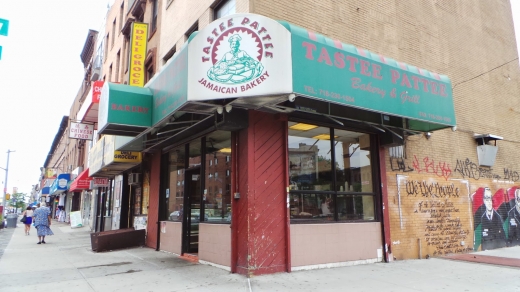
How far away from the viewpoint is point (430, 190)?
10250 mm

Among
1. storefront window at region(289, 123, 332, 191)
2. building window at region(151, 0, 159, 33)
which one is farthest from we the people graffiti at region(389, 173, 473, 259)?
building window at region(151, 0, 159, 33)

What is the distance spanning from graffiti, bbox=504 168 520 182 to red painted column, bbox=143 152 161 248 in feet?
38.6

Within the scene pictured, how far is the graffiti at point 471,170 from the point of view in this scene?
36.7ft

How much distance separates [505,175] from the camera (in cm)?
1250

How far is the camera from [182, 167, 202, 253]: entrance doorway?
32.4ft

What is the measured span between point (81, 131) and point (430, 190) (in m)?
18.1

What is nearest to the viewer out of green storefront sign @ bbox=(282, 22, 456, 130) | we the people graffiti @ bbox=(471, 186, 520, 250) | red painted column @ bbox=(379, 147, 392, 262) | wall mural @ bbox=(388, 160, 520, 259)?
green storefront sign @ bbox=(282, 22, 456, 130)

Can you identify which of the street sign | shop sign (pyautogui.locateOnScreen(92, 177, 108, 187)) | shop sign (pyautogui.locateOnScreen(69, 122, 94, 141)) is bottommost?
shop sign (pyautogui.locateOnScreen(92, 177, 108, 187))

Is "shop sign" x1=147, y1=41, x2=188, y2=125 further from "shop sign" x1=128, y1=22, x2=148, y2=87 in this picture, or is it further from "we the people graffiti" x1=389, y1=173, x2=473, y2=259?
"we the people graffiti" x1=389, y1=173, x2=473, y2=259

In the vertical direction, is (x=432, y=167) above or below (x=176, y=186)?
above

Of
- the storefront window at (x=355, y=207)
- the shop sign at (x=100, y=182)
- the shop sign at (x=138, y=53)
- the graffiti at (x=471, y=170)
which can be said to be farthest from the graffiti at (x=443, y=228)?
the shop sign at (x=100, y=182)

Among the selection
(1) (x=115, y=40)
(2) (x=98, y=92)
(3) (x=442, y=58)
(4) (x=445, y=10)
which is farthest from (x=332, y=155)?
(1) (x=115, y=40)

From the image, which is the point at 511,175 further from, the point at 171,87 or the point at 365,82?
the point at 171,87

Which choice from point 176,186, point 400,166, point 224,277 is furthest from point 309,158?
point 176,186
